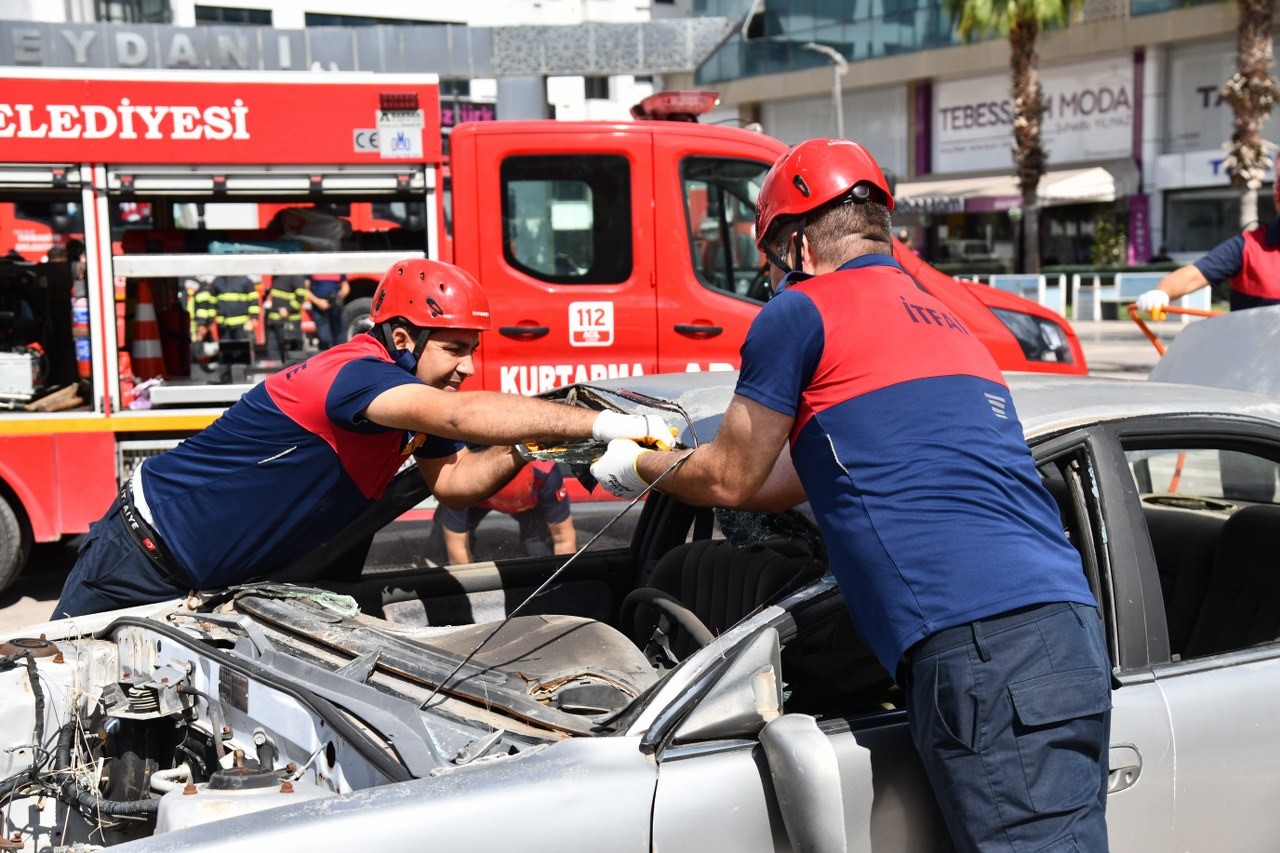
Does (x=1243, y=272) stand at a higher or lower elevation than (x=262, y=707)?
higher

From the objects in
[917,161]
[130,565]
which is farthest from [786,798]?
[917,161]

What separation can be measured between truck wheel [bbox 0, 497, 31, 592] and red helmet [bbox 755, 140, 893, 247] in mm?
5427

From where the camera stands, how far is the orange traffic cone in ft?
23.9

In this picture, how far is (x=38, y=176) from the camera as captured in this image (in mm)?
6684

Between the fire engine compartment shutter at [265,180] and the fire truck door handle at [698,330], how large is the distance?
1.61 m

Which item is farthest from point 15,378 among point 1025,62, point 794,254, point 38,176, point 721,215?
point 1025,62

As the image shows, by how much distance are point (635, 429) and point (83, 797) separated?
148 centimetres

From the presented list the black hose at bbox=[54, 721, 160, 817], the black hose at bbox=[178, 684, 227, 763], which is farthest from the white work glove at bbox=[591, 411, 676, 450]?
the black hose at bbox=[54, 721, 160, 817]

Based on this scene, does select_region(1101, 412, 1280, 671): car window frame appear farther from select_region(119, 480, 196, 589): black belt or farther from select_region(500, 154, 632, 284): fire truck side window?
select_region(500, 154, 632, 284): fire truck side window

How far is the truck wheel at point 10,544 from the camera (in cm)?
660

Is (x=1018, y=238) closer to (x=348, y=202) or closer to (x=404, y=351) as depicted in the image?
(x=348, y=202)

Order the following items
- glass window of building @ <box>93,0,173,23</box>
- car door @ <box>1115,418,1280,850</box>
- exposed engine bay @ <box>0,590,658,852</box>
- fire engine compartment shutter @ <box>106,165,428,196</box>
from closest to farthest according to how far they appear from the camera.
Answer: exposed engine bay @ <box>0,590,658,852</box>, car door @ <box>1115,418,1280,850</box>, fire engine compartment shutter @ <box>106,165,428,196</box>, glass window of building @ <box>93,0,173,23</box>

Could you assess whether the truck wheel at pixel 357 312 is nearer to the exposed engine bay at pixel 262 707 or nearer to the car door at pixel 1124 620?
the exposed engine bay at pixel 262 707

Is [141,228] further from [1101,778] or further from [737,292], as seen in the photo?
[1101,778]
